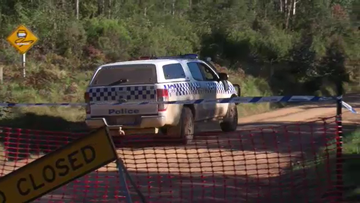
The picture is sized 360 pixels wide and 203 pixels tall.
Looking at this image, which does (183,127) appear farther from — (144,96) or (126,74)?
(126,74)

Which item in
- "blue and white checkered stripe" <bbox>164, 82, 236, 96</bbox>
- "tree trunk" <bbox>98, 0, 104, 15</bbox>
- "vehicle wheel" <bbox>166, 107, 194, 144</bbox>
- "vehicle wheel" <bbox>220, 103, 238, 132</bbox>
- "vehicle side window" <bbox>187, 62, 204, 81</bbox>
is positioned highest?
"tree trunk" <bbox>98, 0, 104, 15</bbox>

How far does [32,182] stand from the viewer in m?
5.93

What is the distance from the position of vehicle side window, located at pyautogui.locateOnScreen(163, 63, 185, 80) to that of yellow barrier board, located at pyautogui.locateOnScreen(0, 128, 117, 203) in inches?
283

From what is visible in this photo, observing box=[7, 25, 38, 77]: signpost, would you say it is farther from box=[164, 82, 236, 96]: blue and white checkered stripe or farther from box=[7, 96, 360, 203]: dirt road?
box=[7, 96, 360, 203]: dirt road

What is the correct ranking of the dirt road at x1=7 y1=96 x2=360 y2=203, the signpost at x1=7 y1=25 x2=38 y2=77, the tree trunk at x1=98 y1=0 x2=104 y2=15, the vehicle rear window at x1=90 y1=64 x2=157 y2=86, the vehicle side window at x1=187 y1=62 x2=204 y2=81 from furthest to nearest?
the tree trunk at x1=98 y1=0 x2=104 y2=15, the signpost at x1=7 y1=25 x2=38 y2=77, the vehicle side window at x1=187 y1=62 x2=204 y2=81, the vehicle rear window at x1=90 y1=64 x2=157 y2=86, the dirt road at x1=7 y1=96 x2=360 y2=203

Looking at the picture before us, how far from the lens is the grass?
50.1 ft

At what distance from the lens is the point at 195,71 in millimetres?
14367

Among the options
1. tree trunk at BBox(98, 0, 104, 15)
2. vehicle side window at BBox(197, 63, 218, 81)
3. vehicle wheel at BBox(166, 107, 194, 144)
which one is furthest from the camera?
tree trunk at BBox(98, 0, 104, 15)

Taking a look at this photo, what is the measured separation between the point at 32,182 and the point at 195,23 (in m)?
30.5

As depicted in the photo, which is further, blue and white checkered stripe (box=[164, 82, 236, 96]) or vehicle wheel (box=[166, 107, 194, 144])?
vehicle wheel (box=[166, 107, 194, 144])

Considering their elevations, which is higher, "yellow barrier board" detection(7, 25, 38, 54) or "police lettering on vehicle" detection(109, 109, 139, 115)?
"yellow barrier board" detection(7, 25, 38, 54)

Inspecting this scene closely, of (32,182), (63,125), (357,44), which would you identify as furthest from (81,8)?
(32,182)

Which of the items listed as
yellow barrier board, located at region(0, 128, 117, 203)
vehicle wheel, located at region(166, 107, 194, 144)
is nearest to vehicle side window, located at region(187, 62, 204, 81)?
vehicle wheel, located at region(166, 107, 194, 144)

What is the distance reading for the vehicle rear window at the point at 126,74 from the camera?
1283cm
